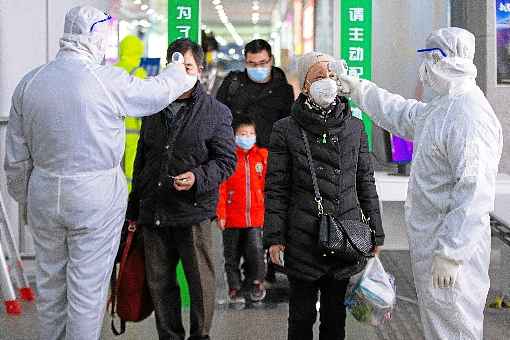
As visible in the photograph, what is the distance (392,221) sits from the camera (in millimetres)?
8102

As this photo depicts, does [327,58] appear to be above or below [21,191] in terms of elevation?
above

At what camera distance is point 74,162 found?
3.95 meters

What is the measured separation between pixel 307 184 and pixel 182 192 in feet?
2.55

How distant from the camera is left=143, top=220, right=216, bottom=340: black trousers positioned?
4.69m

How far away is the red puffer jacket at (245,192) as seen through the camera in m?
6.44

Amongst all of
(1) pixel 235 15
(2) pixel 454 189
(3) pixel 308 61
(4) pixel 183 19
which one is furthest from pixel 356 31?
(1) pixel 235 15

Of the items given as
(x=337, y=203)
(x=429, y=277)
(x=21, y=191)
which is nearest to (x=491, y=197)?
(x=429, y=277)

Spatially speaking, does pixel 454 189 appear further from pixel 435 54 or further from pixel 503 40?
pixel 503 40

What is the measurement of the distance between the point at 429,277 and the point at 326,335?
77cm

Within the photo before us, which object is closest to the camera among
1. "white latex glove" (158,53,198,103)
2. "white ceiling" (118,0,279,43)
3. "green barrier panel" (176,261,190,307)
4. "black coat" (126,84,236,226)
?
"white latex glove" (158,53,198,103)

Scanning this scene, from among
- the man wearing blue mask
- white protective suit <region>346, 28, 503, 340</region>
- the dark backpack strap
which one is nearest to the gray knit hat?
white protective suit <region>346, 28, 503, 340</region>

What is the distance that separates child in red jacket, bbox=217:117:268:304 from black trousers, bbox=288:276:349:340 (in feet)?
7.39

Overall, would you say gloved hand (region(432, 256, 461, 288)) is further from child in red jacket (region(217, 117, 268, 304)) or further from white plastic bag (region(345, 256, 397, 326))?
child in red jacket (region(217, 117, 268, 304))

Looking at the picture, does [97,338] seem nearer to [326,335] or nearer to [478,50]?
[326,335]
